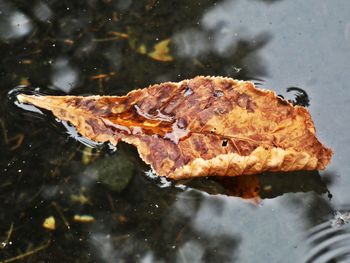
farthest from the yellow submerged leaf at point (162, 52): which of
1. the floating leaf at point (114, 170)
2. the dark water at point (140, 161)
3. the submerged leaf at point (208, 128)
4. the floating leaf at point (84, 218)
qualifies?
the floating leaf at point (84, 218)

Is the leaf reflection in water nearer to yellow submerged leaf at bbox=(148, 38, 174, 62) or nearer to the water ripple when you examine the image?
the water ripple

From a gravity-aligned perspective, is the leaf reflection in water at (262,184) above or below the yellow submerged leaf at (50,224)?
above

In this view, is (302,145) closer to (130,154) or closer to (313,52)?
(313,52)

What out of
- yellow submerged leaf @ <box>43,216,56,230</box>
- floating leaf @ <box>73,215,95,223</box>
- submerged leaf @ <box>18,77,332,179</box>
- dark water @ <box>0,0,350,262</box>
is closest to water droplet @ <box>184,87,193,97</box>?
submerged leaf @ <box>18,77,332,179</box>

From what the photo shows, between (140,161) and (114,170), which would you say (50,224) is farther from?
(140,161)

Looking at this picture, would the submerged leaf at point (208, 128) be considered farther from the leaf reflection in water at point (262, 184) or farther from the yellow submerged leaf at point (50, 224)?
the yellow submerged leaf at point (50, 224)

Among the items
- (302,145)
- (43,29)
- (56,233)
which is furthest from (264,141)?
(43,29)
